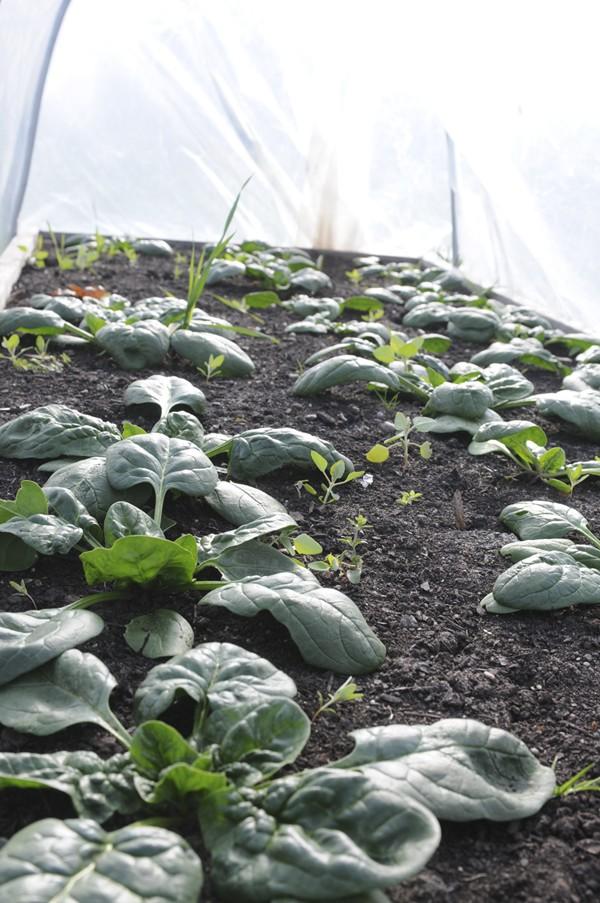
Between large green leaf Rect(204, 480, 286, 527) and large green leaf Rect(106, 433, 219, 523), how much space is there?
0.07m

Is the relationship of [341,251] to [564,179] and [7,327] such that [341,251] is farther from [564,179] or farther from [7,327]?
[7,327]

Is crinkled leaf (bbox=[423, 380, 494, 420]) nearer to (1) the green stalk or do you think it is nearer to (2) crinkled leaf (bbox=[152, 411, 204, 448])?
(2) crinkled leaf (bbox=[152, 411, 204, 448])

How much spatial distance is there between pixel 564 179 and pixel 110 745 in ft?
11.7

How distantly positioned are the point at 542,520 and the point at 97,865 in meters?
1.27

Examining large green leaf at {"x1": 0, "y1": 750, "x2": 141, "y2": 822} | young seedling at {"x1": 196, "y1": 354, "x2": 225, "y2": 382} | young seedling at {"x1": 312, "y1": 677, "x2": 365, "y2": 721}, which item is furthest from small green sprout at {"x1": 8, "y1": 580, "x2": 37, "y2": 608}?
young seedling at {"x1": 196, "y1": 354, "x2": 225, "y2": 382}

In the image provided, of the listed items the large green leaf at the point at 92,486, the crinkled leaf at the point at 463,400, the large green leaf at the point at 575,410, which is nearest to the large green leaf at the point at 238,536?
the large green leaf at the point at 92,486

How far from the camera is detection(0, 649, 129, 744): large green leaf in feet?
3.84

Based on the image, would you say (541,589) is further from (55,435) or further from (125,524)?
(55,435)

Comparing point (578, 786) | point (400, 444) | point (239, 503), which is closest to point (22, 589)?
point (239, 503)

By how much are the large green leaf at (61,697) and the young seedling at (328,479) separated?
2.59 ft

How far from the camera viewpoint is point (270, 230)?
6.04m

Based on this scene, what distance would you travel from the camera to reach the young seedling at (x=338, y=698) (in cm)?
127

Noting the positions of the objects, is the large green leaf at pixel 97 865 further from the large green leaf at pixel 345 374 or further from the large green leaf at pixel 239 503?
the large green leaf at pixel 345 374

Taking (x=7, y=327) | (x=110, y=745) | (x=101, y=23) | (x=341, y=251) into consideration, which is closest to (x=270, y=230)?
(x=341, y=251)
